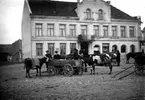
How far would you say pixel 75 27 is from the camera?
3656 centimetres

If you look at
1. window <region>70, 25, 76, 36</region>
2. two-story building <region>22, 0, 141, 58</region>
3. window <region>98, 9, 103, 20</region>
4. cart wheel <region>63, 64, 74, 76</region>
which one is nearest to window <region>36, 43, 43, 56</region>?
two-story building <region>22, 0, 141, 58</region>

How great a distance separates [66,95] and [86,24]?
2981cm

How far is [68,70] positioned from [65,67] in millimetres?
285

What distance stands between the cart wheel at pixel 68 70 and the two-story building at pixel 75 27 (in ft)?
65.1

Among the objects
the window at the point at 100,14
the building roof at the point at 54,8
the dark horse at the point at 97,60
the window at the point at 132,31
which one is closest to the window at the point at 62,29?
the building roof at the point at 54,8

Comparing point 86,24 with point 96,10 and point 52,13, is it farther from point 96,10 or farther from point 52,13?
point 52,13

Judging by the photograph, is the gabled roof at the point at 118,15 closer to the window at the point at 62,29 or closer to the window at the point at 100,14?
the window at the point at 100,14

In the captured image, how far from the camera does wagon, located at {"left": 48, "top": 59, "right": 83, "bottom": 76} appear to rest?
1470 centimetres

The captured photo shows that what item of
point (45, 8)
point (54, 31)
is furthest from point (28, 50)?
point (45, 8)

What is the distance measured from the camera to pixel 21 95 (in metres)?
8.23

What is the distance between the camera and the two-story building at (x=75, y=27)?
1359 inches

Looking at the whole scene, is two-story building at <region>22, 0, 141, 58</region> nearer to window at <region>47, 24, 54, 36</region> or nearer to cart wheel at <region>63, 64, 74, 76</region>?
window at <region>47, 24, 54, 36</region>

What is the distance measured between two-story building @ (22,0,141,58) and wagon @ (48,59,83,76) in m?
18.8

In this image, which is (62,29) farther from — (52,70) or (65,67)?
(65,67)
